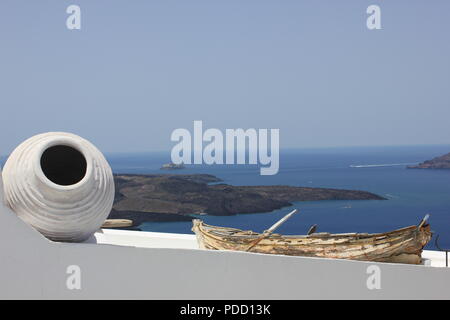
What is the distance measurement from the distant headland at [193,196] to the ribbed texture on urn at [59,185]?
24742 millimetres

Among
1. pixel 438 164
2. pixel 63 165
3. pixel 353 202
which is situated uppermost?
pixel 63 165

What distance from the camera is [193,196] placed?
39594mm

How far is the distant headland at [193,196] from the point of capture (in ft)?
115

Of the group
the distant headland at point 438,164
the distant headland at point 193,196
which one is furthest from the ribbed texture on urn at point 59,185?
the distant headland at point 438,164

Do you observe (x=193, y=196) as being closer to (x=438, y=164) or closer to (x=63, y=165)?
(x=438, y=164)

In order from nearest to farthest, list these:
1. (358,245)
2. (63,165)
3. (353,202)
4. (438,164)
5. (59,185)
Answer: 1. (59,185)
2. (358,245)
3. (63,165)
4. (353,202)
5. (438,164)

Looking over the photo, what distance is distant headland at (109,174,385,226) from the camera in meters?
35.0

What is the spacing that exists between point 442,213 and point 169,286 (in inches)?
1249

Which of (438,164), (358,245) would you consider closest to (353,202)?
(438,164)

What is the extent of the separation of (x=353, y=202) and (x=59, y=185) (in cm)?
3077

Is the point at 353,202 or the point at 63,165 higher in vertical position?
the point at 63,165

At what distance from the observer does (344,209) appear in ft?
114
